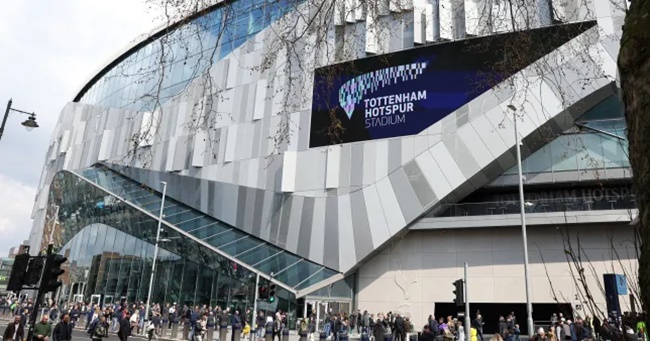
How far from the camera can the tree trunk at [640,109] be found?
6.29 ft

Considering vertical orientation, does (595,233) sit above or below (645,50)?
above

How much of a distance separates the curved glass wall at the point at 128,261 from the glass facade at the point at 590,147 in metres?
17.9

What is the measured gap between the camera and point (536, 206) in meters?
26.9

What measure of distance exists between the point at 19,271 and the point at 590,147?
96.1ft

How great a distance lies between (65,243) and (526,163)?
4598 centimetres

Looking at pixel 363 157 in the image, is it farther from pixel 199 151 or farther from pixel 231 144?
pixel 199 151

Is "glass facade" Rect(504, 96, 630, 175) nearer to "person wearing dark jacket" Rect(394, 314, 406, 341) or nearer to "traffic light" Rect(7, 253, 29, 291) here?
"person wearing dark jacket" Rect(394, 314, 406, 341)

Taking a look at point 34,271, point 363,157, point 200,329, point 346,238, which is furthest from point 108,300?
point 34,271

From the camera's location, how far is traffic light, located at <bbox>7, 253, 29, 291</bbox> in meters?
10.4

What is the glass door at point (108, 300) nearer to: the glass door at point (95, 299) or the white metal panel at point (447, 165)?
the glass door at point (95, 299)

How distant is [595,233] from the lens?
26141 millimetres

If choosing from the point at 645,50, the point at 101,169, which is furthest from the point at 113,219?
the point at 645,50

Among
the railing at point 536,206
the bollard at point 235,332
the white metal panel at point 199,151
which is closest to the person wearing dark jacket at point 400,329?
the bollard at point 235,332

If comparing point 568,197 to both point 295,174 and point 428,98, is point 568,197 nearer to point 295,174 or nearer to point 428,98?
point 428,98
